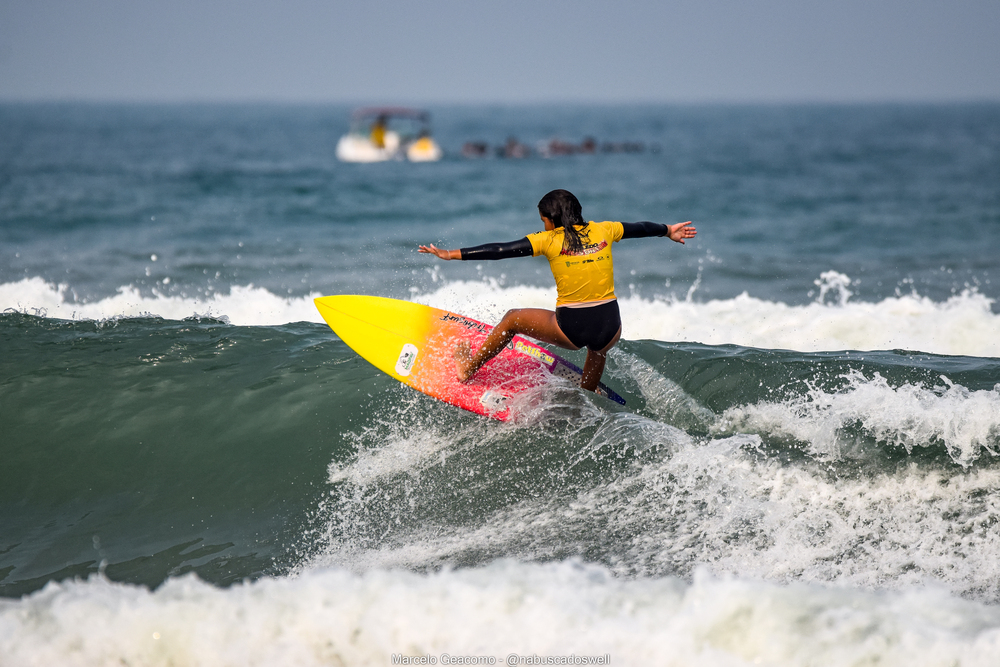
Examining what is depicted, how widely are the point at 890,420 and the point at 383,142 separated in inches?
1151

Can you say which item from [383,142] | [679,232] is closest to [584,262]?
[679,232]

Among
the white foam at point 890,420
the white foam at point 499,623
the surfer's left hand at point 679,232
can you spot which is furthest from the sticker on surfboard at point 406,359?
the white foam at point 499,623

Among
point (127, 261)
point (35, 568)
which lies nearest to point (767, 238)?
point (127, 261)

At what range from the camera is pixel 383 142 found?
32.2m

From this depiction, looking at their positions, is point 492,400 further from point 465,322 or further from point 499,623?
point 499,623

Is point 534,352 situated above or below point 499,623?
above

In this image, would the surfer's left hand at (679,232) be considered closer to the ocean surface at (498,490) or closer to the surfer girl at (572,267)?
the surfer girl at (572,267)

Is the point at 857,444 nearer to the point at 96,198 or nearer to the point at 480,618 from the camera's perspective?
the point at 480,618

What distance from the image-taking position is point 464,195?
842 inches

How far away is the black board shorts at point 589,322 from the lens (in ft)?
16.5

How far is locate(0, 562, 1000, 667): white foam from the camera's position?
323 cm

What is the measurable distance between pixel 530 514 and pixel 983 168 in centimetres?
2835

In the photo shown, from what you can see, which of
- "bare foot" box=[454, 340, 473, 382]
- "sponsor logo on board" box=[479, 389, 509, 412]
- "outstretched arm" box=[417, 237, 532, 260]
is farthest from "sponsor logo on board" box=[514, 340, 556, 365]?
"outstretched arm" box=[417, 237, 532, 260]

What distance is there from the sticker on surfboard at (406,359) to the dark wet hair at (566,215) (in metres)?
1.80
